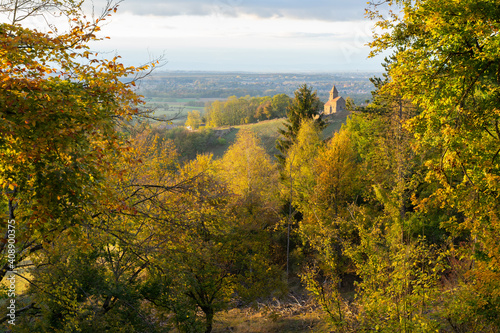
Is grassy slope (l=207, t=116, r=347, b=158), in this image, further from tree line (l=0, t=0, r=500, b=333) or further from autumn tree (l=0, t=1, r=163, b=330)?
autumn tree (l=0, t=1, r=163, b=330)

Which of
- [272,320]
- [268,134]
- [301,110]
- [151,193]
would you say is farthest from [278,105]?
[151,193]

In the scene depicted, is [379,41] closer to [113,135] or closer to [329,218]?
[113,135]

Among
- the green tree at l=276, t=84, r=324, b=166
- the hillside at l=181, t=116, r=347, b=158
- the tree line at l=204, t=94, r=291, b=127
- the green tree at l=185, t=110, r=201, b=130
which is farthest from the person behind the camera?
the tree line at l=204, t=94, r=291, b=127

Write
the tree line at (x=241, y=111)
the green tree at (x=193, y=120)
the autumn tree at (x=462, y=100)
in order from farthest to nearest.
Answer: the tree line at (x=241, y=111) < the green tree at (x=193, y=120) < the autumn tree at (x=462, y=100)

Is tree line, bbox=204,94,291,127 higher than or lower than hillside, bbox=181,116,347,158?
higher

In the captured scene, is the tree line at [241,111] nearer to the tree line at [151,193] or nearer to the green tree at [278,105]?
the green tree at [278,105]

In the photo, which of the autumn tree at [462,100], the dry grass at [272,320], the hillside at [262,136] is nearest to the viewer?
the autumn tree at [462,100]

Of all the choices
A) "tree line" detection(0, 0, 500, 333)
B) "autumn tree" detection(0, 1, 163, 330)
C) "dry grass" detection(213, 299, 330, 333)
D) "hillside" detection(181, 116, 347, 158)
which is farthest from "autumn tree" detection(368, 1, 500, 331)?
"hillside" detection(181, 116, 347, 158)

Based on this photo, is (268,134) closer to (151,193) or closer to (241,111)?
(241,111)

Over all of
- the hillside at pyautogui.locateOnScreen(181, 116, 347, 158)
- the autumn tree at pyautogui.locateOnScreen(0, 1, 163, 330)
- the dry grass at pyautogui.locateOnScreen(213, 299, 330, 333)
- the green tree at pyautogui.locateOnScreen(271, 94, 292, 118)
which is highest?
the green tree at pyautogui.locateOnScreen(271, 94, 292, 118)

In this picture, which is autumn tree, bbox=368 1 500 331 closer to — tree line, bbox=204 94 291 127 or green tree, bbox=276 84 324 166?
green tree, bbox=276 84 324 166

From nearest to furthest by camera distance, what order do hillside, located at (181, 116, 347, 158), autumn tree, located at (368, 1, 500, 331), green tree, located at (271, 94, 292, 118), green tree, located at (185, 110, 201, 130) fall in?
1. autumn tree, located at (368, 1, 500, 331)
2. hillside, located at (181, 116, 347, 158)
3. green tree, located at (185, 110, 201, 130)
4. green tree, located at (271, 94, 292, 118)

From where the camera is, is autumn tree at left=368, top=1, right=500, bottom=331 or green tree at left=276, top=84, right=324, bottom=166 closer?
autumn tree at left=368, top=1, right=500, bottom=331

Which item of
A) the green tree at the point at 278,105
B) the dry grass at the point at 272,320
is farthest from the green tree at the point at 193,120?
the dry grass at the point at 272,320
